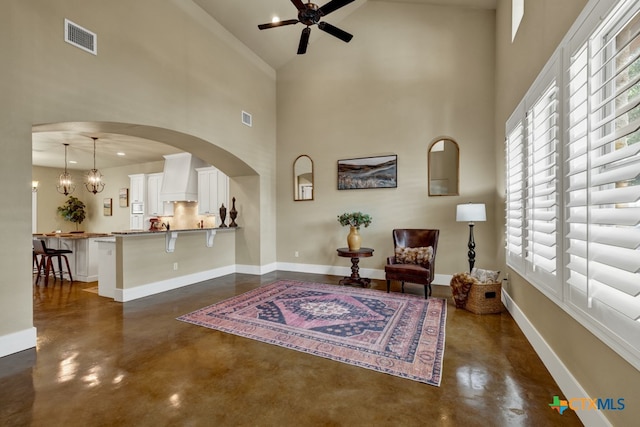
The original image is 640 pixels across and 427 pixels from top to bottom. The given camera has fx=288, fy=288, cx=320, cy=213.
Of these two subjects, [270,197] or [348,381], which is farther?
[270,197]

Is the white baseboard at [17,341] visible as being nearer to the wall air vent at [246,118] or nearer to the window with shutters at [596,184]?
the wall air vent at [246,118]

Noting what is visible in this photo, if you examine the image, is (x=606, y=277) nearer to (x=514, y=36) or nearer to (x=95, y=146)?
(x=514, y=36)

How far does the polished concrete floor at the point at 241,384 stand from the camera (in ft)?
5.88

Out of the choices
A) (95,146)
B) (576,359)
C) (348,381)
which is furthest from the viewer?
(95,146)

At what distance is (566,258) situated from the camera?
1962 millimetres

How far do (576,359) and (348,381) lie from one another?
1514 mm

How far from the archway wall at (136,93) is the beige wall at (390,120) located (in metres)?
0.71

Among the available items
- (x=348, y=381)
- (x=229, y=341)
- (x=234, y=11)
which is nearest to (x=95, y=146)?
(x=234, y=11)

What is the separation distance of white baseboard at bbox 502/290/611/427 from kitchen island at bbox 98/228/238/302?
16.6 feet

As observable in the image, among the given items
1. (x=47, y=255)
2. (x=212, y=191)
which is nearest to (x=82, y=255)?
(x=47, y=255)

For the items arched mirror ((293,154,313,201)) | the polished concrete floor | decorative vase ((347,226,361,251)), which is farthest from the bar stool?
decorative vase ((347,226,361,251))

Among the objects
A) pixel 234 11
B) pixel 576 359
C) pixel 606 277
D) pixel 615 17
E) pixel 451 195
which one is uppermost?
pixel 234 11

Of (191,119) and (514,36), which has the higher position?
(514,36)

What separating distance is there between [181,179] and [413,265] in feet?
20.6
